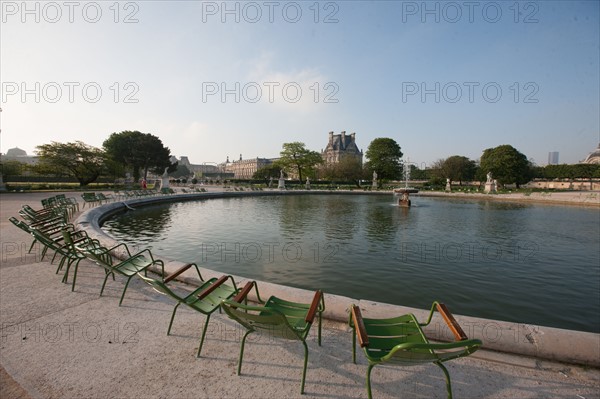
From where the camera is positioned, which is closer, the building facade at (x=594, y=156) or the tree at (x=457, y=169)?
the tree at (x=457, y=169)

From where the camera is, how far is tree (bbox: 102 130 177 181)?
5856cm

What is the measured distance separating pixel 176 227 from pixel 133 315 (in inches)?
387

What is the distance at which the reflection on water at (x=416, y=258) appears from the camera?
19.7ft

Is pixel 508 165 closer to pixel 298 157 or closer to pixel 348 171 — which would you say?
pixel 348 171

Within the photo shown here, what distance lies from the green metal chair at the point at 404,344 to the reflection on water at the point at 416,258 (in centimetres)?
294

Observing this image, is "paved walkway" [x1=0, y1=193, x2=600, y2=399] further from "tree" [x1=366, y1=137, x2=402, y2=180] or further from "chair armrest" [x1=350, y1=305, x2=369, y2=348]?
"tree" [x1=366, y1=137, x2=402, y2=180]

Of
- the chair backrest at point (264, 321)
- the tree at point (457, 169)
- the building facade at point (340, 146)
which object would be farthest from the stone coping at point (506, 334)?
the building facade at point (340, 146)

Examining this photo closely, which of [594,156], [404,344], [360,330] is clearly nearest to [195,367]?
[360,330]

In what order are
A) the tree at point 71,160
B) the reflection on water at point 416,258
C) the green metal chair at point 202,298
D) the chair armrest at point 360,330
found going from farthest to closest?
the tree at point 71,160 < the reflection on water at point 416,258 < the green metal chair at point 202,298 < the chair armrest at point 360,330

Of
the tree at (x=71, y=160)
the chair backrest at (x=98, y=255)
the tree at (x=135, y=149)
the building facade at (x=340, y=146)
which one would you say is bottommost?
the chair backrest at (x=98, y=255)

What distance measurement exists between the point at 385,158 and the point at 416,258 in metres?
56.0

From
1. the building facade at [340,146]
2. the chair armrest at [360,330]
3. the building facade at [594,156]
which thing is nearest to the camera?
the chair armrest at [360,330]

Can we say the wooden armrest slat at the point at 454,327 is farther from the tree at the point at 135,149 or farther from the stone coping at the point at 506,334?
the tree at the point at 135,149

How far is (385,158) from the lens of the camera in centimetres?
6200
